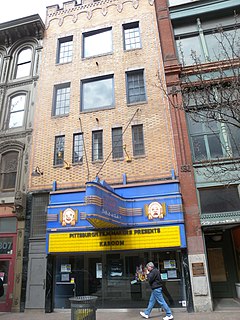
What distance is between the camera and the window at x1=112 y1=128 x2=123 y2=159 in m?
12.2

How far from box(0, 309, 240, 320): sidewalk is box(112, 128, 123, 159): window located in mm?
6284

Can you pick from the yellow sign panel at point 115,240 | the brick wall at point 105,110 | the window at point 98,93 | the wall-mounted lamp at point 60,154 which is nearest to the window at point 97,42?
the brick wall at point 105,110

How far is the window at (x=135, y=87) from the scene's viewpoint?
1307 cm

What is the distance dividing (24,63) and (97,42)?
4.53m

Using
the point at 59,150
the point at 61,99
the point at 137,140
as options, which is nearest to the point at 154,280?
the point at 137,140

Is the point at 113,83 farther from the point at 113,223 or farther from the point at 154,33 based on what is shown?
the point at 113,223

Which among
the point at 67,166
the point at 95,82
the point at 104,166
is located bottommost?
the point at 104,166

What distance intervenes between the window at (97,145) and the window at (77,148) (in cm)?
63

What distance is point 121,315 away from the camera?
368 inches

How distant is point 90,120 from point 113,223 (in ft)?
18.6

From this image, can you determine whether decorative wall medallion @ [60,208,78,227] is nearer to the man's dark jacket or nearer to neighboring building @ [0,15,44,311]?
neighboring building @ [0,15,44,311]

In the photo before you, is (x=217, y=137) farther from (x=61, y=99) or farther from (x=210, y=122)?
(x=61, y=99)

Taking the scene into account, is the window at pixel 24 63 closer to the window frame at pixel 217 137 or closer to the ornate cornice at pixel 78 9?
the ornate cornice at pixel 78 9

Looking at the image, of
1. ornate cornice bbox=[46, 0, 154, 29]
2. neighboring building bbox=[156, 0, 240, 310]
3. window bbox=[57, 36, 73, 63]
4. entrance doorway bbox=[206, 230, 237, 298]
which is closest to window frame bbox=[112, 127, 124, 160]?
neighboring building bbox=[156, 0, 240, 310]
